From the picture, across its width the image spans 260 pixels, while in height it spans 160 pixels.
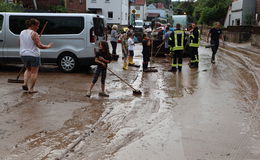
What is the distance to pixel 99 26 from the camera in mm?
12766

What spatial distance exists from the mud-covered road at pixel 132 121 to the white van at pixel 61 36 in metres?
1.13

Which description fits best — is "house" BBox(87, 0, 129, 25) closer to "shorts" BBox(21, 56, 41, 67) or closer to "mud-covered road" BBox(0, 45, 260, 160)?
"mud-covered road" BBox(0, 45, 260, 160)

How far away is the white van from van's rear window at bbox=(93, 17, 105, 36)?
10 centimetres

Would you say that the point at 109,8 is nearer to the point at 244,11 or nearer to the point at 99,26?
the point at 244,11

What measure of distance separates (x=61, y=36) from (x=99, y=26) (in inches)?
55.8

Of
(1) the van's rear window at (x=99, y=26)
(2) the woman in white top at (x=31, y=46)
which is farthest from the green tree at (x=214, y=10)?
(2) the woman in white top at (x=31, y=46)

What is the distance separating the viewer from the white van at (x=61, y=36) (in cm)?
1204

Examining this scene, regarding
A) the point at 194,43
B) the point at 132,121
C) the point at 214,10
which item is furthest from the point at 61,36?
the point at 214,10

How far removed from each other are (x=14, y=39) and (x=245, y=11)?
3105cm

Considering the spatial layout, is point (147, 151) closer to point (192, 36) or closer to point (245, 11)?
point (192, 36)

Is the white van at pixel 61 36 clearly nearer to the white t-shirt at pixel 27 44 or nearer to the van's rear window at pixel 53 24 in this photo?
the van's rear window at pixel 53 24

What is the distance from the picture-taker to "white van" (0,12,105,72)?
12.0 m

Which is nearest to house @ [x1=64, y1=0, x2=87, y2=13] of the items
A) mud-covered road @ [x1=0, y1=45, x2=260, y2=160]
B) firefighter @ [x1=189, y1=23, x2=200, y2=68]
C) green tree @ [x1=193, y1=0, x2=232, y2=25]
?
green tree @ [x1=193, y1=0, x2=232, y2=25]

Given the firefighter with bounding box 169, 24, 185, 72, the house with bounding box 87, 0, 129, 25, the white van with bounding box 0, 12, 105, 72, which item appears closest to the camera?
the white van with bounding box 0, 12, 105, 72
